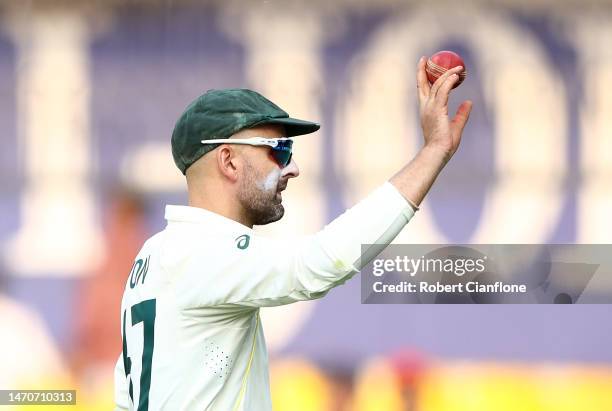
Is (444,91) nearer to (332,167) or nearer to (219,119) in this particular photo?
(219,119)

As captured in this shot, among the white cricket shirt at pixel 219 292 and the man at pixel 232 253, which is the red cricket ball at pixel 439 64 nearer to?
the man at pixel 232 253

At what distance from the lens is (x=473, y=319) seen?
523 centimetres

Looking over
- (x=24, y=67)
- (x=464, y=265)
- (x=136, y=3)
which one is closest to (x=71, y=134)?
(x=24, y=67)

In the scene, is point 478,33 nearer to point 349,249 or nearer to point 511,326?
point 511,326

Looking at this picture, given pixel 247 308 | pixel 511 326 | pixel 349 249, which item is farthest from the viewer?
pixel 511 326

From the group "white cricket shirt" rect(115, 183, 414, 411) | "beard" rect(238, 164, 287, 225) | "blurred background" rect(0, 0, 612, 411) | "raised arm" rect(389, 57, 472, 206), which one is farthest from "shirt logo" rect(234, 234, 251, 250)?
"blurred background" rect(0, 0, 612, 411)

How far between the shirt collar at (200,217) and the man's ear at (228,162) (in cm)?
10

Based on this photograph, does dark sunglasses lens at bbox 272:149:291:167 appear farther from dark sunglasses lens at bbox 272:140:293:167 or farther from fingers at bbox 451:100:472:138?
fingers at bbox 451:100:472:138

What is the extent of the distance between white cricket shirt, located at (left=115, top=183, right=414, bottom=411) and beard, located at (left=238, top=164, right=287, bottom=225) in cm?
7

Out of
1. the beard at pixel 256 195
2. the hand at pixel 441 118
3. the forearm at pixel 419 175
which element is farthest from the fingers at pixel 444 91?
the beard at pixel 256 195

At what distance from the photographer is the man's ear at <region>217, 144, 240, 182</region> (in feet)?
7.90

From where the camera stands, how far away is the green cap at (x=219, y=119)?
238 centimetres

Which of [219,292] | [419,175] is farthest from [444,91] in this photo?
[219,292]

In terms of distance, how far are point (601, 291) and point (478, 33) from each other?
151cm
